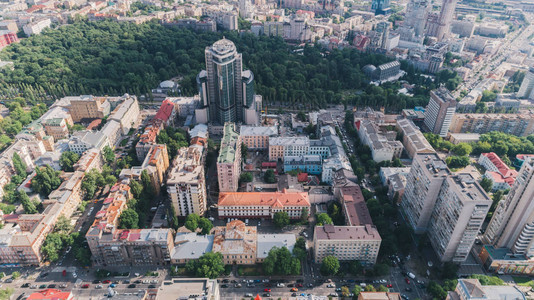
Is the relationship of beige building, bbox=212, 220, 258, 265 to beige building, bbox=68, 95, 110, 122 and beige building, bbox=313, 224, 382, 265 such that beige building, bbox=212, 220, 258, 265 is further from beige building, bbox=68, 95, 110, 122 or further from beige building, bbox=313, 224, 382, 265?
beige building, bbox=68, 95, 110, 122

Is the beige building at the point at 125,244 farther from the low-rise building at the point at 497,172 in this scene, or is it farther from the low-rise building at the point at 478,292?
the low-rise building at the point at 497,172

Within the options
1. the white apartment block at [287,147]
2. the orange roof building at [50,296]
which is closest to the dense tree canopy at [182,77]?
the white apartment block at [287,147]

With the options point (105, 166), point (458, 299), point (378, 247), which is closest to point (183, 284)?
point (378, 247)

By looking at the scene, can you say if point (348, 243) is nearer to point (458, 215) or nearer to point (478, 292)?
point (458, 215)

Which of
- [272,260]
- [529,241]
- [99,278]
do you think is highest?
[529,241]

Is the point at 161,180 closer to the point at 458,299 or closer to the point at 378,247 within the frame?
the point at 378,247

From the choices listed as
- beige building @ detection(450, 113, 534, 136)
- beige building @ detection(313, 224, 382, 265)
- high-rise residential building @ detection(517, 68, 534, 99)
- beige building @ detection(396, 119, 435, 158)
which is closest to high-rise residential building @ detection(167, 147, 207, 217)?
beige building @ detection(313, 224, 382, 265)
